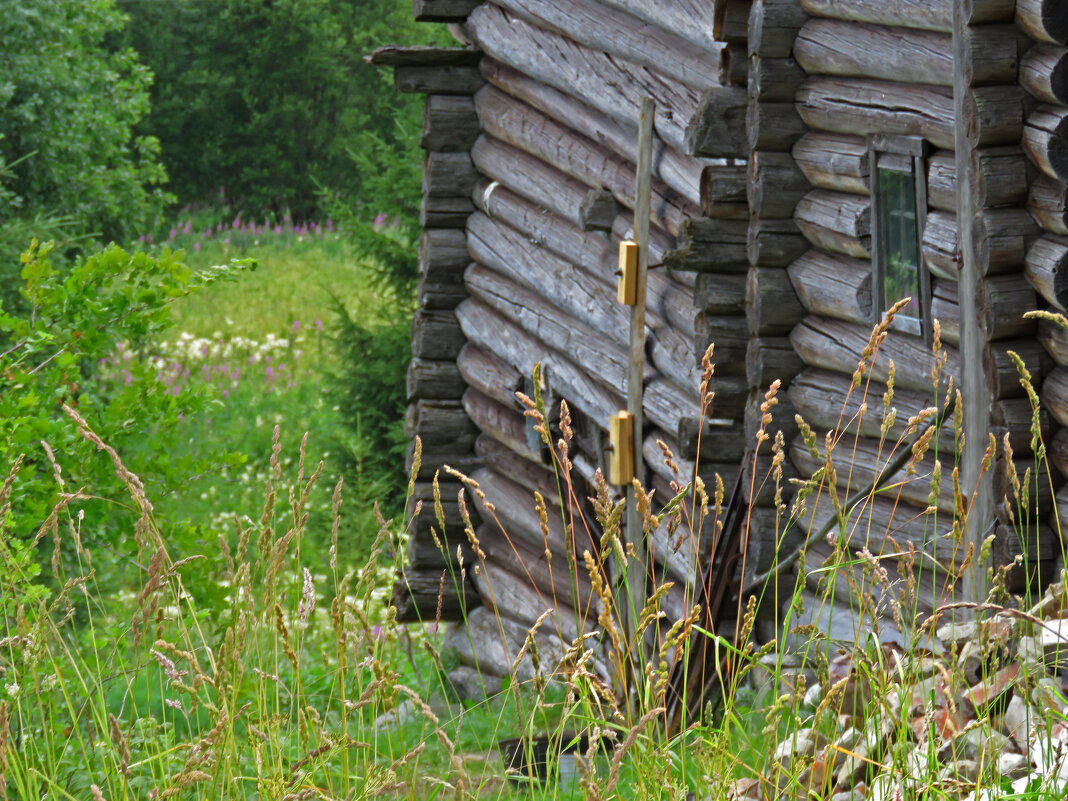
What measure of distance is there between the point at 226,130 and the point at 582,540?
70.5 ft

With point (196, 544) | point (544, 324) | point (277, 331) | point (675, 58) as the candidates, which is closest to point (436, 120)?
point (544, 324)

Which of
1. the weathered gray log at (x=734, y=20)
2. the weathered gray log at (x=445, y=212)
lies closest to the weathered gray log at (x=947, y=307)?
the weathered gray log at (x=734, y=20)

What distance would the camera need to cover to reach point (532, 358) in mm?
6836

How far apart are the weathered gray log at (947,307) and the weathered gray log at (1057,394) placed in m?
0.41

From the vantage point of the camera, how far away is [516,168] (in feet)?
22.9

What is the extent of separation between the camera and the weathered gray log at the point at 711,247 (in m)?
4.87

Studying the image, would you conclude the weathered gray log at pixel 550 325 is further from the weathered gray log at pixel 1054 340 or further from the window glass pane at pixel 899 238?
the weathered gray log at pixel 1054 340

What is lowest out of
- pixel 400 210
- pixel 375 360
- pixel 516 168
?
pixel 375 360

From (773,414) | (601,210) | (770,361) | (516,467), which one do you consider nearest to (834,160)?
(770,361)

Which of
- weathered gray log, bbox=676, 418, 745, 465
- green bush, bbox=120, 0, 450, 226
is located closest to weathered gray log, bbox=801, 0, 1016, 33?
→ weathered gray log, bbox=676, 418, 745, 465

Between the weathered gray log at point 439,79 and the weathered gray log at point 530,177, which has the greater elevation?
the weathered gray log at point 439,79

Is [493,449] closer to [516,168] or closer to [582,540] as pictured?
→ [582,540]

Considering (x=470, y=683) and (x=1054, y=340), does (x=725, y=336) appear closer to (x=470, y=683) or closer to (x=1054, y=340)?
(x=1054, y=340)

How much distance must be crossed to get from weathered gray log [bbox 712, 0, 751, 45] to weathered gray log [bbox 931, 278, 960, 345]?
1.30m
